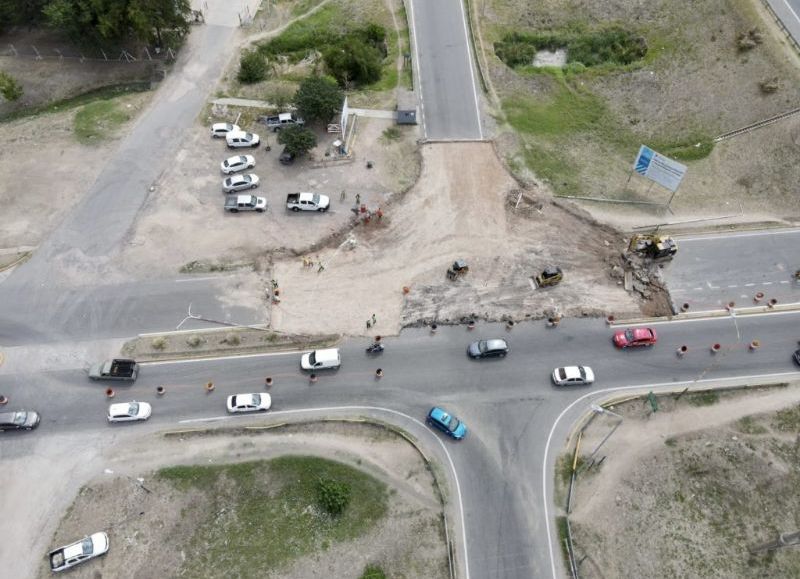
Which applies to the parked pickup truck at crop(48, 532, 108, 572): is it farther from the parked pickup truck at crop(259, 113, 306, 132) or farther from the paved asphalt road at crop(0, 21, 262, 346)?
the parked pickup truck at crop(259, 113, 306, 132)

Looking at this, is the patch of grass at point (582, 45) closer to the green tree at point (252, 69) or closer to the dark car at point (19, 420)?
the green tree at point (252, 69)

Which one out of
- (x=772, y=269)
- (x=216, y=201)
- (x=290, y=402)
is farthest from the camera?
(x=216, y=201)

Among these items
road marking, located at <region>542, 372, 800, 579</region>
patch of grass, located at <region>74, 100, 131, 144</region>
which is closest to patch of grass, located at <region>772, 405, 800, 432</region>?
road marking, located at <region>542, 372, 800, 579</region>

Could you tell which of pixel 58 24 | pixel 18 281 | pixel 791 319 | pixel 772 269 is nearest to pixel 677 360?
pixel 791 319

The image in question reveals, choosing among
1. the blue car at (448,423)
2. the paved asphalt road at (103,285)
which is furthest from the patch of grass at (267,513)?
the paved asphalt road at (103,285)

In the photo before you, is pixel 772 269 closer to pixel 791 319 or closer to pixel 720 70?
pixel 791 319

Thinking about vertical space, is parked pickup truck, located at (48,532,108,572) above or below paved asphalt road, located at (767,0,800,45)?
below
